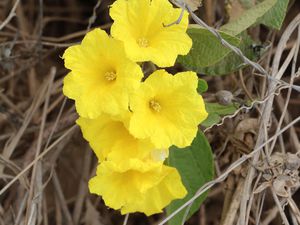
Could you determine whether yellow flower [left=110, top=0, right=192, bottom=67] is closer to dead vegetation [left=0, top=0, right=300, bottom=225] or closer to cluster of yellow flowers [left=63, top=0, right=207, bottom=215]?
cluster of yellow flowers [left=63, top=0, right=207, bottom=215]

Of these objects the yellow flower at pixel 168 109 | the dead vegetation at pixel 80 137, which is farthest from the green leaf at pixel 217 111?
the yellow flower at pixel 168 109

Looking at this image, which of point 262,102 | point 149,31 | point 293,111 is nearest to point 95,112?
point 149,31

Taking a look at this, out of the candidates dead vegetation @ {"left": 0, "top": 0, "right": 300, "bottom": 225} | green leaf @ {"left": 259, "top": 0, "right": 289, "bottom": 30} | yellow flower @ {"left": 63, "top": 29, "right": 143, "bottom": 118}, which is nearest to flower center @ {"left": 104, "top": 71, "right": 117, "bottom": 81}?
yellow flower @ {"left": 63, "top": 29, "right": 143, "bottom": 118}

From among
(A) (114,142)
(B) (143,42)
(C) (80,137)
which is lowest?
(C) (80,137)

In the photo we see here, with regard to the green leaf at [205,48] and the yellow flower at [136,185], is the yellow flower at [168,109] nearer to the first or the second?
the yellow flower at [136,185]

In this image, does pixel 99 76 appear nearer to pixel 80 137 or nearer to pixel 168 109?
pixel 168 109

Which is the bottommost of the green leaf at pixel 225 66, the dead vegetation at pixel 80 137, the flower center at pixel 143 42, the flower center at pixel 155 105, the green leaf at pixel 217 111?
the dead vegetation at pixel 80 137

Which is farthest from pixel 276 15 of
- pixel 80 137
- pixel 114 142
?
pixel 80 137

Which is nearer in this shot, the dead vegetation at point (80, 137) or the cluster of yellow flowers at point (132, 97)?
the cluster of yellow flowers at point (132, 97)
